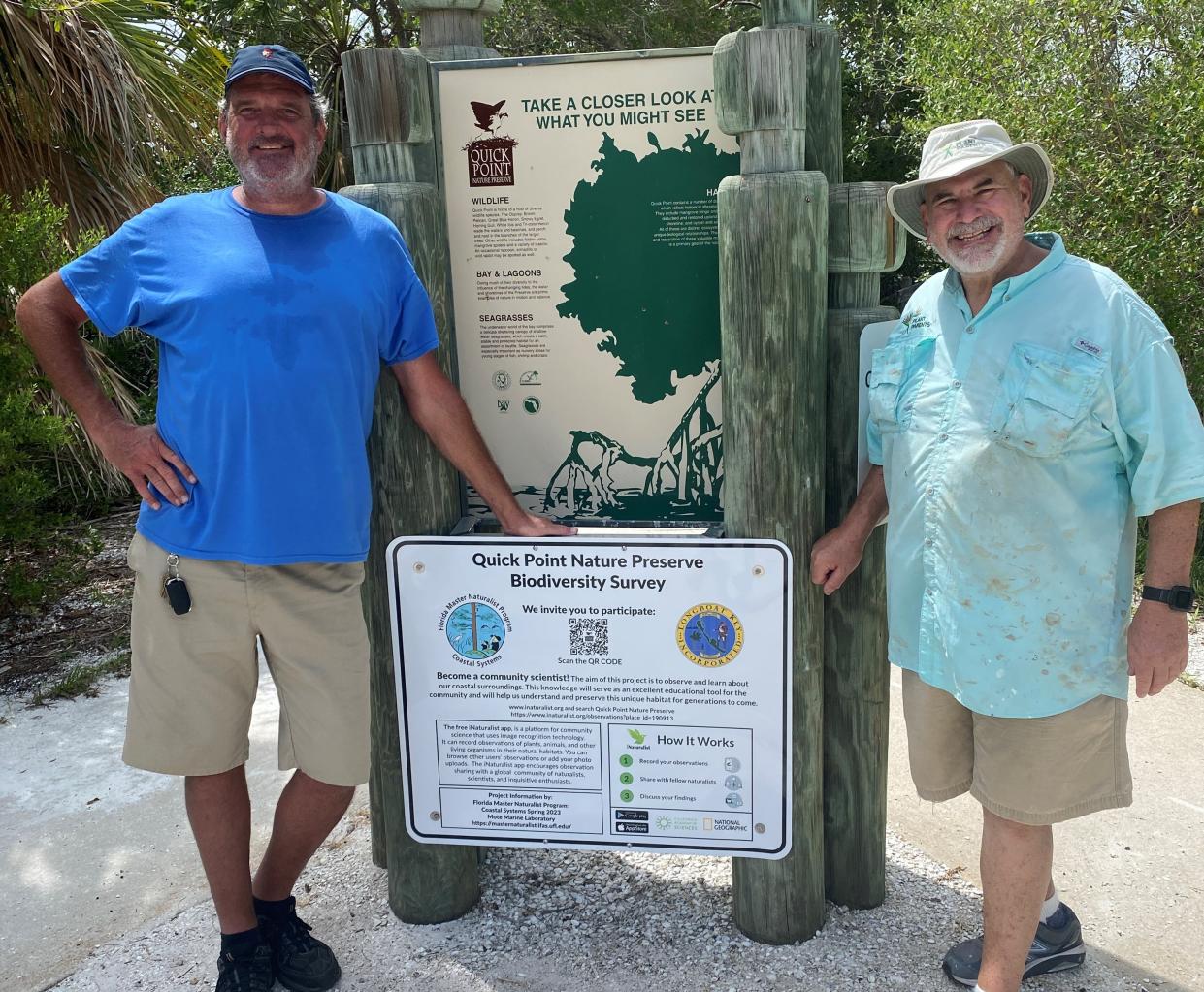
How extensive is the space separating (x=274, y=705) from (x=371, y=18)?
1063 cm

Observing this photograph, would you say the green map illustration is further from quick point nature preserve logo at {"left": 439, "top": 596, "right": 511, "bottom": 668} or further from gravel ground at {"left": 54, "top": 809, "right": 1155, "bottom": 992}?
gravel ground at {"left": 54, "top": 809, "right": 1155, "bottom": 992}

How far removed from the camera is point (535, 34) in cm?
1540

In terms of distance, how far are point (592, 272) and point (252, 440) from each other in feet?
3.10

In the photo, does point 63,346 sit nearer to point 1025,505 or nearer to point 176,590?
point 176,590

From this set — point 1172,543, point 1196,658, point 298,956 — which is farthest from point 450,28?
point 1196,658

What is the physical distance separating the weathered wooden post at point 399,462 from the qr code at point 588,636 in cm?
45

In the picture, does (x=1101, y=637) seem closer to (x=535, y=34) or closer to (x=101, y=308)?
(x=101, y=308)

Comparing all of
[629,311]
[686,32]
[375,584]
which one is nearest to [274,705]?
[375,584]

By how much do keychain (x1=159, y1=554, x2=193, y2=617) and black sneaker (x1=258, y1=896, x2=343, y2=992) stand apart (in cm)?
88

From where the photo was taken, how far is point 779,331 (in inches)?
99.0

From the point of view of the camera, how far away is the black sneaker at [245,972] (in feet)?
8.63

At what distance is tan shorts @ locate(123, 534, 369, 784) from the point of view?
252 centimetres

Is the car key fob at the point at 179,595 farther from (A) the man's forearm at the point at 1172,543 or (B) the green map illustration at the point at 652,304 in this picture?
(A) the man's forearm at the point at 1172,543

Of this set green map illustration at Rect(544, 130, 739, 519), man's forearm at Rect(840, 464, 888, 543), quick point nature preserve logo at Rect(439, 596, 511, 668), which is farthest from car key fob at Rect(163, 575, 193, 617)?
man's forearm at Rect(840, 464, 888, 543)
